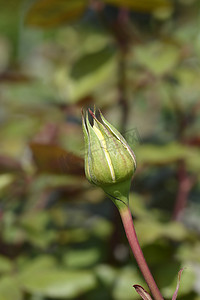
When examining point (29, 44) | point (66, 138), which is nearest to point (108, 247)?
point (66, 138)

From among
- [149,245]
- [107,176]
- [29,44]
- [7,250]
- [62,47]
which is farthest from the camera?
[29,44]

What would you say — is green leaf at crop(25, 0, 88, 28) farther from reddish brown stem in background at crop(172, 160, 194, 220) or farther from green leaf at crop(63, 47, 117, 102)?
reddish brown stem in background at crop(172, 160, 194, 220)

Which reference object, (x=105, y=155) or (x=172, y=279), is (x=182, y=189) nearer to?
(x=172, y=279)

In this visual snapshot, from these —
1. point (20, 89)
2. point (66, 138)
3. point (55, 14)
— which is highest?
point (55, 14)

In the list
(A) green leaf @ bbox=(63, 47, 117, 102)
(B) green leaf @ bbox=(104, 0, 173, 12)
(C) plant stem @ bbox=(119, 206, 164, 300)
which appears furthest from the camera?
(A) green leaf @ bbox=(63, 47, 117, 102)

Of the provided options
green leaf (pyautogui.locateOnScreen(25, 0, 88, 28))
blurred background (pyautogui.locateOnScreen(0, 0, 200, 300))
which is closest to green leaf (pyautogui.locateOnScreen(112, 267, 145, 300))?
blurred background (pyautogui.locateOnScreen(0, 0, 200, 300))

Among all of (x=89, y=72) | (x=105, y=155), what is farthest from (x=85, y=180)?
(x=105, y=155)

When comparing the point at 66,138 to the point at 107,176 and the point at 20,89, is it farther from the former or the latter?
the point at 107,176
